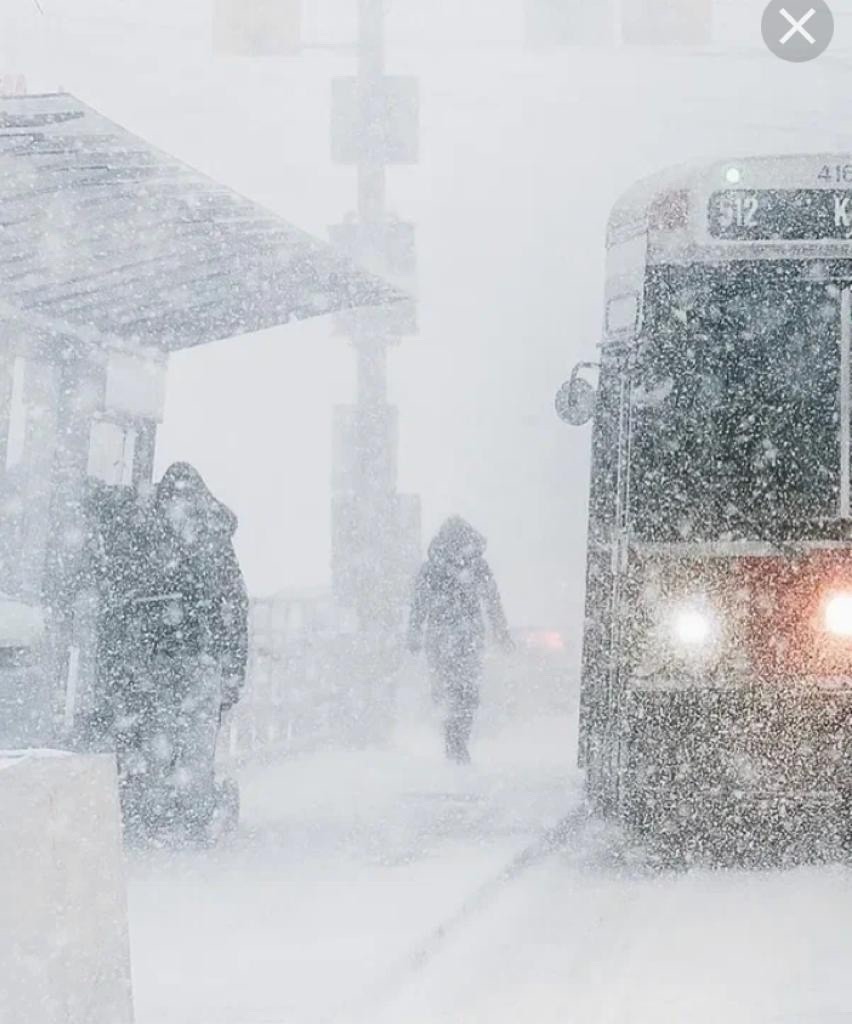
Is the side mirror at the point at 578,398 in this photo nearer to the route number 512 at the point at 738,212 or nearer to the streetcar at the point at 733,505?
the streetcar at the point at 733,505

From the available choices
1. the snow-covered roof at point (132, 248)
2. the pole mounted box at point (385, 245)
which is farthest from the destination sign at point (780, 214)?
the pole mounted box at point (385, 245)

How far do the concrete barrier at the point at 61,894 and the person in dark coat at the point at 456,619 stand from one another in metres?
8.71

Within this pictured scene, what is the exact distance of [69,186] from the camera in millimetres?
6676

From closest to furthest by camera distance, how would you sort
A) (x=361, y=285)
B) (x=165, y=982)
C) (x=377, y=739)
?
1. (x=165, y=982)
2. (x=361, y=285)
3. (x=377, y=739)

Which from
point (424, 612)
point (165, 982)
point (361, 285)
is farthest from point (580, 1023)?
point (424, 612)

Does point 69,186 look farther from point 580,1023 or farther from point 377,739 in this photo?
point 377,739

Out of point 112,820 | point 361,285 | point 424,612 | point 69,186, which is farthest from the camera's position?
point 424,612

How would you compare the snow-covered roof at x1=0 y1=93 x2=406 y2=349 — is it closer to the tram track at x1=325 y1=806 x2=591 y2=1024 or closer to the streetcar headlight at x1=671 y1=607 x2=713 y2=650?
the streetcar headlight at x1=671 y1=607 x2=713 y2=650

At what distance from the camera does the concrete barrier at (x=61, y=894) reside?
3.18 metres

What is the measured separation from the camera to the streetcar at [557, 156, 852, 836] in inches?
261

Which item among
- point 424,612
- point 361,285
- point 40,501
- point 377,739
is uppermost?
point 361,285

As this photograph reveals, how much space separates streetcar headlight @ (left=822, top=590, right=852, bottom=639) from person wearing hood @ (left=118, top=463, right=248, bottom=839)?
267 cm

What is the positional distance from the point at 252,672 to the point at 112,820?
9.10 meters

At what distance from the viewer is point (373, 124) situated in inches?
539
